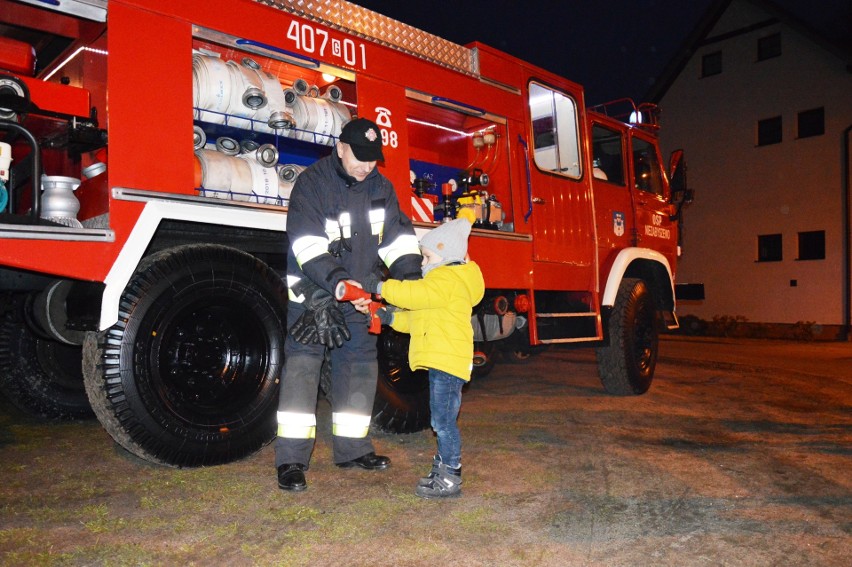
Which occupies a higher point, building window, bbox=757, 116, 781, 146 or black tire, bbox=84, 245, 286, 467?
building window, bbox=757, 116, 781, 146

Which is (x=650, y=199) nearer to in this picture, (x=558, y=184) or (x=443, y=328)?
(x=558, y=184)

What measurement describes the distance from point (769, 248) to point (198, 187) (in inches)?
773

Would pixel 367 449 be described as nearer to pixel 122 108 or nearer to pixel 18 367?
pixel 122 108

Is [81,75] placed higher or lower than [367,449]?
higher

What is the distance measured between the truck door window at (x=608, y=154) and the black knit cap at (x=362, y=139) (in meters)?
3.61

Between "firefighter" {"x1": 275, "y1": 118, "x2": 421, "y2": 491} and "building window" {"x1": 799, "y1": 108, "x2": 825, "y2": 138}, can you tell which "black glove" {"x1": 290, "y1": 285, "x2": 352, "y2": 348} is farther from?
"building window" {"x1": 799, "y1": 108, "x2": 825, "y2": 138}

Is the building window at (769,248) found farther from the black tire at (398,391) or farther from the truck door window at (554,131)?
the black tire at (398,391)

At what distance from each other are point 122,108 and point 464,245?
1744 millimetres

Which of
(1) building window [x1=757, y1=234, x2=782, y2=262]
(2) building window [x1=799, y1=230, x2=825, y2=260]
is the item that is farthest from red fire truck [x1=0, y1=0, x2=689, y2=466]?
(1) building window [x1=757, y1=234, x2=782, y2=262]

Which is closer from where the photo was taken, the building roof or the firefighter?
the firefighter

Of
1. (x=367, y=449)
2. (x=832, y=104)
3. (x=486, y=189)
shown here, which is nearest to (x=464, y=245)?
(x=367, y=449)

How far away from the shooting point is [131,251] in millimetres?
3107

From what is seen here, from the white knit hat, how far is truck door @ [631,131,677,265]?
4044 millimetres

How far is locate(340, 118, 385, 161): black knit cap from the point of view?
336 centimetres
